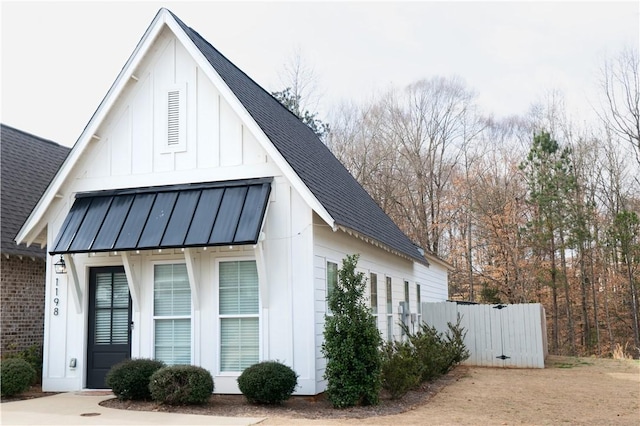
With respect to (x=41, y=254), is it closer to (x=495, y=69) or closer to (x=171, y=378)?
(x=171, y=378)

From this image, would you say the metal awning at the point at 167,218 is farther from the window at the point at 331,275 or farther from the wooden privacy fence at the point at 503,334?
the wooden privacy fence at the point at 503,334

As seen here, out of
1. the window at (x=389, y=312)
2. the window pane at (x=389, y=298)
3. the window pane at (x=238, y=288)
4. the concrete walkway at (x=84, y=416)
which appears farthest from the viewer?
the window pane at (x=389, y=298)

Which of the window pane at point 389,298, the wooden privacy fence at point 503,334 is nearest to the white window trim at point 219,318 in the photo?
the window pane at point 389,298

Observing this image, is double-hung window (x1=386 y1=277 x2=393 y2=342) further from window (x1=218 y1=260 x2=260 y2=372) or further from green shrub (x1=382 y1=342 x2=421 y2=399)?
window (x1=218 y1=260 x2=260 y2=372)

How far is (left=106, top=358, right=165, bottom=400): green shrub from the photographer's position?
10.7m

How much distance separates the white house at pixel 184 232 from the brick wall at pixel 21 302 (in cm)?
177

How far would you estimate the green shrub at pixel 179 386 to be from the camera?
33.4 ft

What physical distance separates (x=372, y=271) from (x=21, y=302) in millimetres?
8432

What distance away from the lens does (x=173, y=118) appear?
12.7 metres

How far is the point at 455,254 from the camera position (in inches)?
1382

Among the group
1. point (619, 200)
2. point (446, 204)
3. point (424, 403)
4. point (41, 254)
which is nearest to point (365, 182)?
point (446, 204)

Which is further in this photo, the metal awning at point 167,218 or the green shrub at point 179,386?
the metal awning at point 167,218

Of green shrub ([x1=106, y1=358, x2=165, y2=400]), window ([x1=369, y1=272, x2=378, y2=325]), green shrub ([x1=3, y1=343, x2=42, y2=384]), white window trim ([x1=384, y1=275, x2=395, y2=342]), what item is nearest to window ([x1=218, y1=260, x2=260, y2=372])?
green shrub ([x1=106, y1=358, x2=165, y2=400])

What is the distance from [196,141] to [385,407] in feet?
20.3
